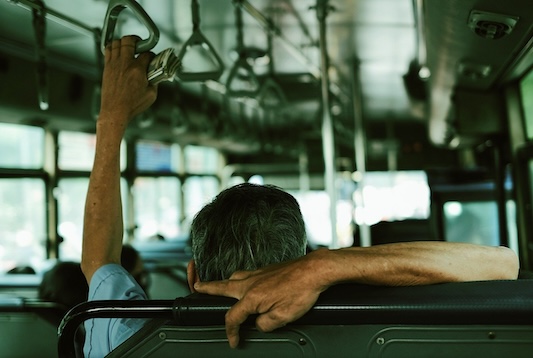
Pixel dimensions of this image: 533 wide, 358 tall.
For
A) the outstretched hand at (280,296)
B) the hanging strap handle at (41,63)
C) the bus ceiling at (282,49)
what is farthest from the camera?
the bus ceiling at (282,49)

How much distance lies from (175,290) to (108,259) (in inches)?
121

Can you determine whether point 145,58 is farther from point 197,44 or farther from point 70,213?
point 70,213

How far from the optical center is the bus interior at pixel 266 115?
1.09m

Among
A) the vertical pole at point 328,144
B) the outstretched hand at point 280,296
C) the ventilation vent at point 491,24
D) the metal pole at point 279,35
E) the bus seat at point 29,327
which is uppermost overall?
the metal pole at point 279,35

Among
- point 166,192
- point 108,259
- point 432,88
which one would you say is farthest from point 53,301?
point 166,192

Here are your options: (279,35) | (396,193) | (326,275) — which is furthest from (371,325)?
(396,193)

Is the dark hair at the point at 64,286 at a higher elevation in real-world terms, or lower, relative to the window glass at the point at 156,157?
lower

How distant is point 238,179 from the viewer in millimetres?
10352

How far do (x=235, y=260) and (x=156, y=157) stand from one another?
593cm

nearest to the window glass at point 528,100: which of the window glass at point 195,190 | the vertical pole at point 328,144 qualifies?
the vertical pole at point 328,144

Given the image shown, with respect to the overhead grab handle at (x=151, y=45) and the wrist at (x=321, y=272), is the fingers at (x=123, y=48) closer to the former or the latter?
the overhead grab handle at (x=151, y=45)

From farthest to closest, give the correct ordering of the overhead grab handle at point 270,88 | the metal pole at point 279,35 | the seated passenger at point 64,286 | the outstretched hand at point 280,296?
the overhead grab handle at point 270,88, the metal pole at point 279,35, the seated passenger at point 64,286, the outstretched hand at point 280,296

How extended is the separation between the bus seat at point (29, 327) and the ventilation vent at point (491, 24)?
1.91 m

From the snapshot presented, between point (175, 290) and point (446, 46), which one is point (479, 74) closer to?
point (446, 46)
